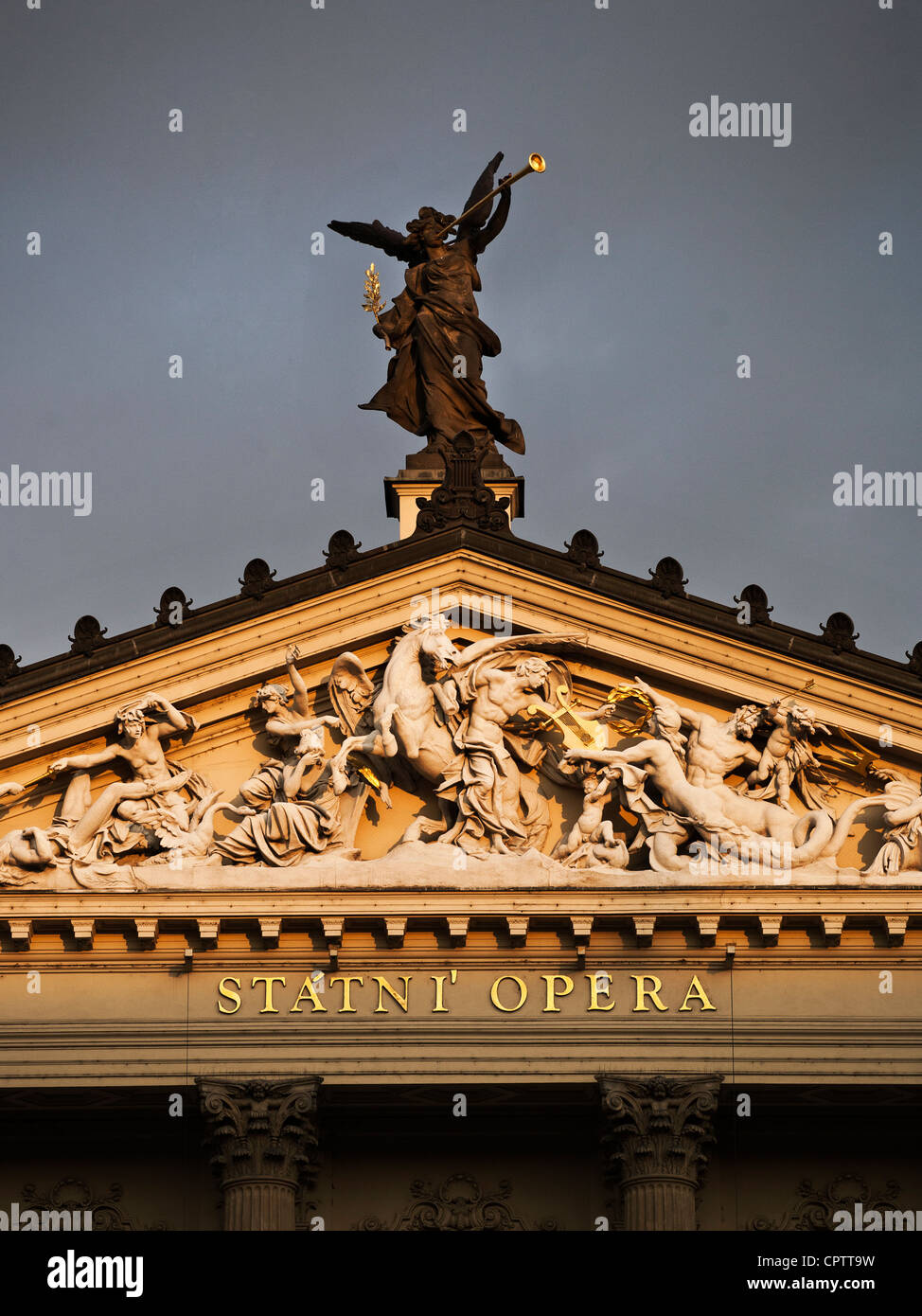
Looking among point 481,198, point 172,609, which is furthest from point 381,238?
point 172,609

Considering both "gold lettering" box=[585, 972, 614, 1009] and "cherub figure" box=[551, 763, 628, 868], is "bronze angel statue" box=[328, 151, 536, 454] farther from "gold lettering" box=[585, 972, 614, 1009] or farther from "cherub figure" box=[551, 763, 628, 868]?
"gold lettering" box=[585, 972, 614, 1009]

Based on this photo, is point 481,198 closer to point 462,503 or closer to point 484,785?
point 462,503

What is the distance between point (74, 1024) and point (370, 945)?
10.8 feet

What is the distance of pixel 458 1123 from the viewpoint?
29297 mm

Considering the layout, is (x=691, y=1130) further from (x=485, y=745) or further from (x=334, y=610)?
(x=334, y=610)

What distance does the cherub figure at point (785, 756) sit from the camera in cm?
2923

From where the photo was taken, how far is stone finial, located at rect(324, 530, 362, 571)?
30.2m

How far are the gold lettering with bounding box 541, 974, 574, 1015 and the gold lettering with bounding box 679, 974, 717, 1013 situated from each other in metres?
1.23

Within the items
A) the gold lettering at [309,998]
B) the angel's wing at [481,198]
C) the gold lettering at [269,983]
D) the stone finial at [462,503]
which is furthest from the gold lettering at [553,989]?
the angel's wing at [481,198]

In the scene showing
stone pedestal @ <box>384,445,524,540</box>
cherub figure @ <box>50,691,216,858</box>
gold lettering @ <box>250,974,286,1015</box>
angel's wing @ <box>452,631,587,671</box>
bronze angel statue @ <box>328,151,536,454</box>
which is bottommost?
gold lettering @ <box>250,974,286,1015</box>

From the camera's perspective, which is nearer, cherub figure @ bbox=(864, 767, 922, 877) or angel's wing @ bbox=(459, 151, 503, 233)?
cherub figure @ bbox=(864, 767, 922, 877)

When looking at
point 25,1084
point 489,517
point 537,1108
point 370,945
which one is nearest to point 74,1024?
point 25,1084

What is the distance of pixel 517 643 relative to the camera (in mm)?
29797

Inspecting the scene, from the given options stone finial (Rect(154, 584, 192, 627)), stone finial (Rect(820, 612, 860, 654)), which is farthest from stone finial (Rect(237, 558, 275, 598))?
stone finial (Rect(820, 612, 860, 654))
